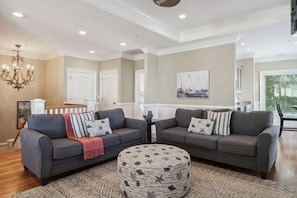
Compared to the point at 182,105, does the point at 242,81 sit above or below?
above

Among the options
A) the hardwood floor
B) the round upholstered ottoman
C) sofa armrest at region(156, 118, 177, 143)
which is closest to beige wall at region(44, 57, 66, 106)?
the hardwood floor

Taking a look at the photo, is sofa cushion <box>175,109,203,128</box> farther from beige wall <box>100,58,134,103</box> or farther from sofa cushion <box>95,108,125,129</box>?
beige wall <box>100,58,134,103</box>

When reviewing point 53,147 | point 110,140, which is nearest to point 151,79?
point 110,140

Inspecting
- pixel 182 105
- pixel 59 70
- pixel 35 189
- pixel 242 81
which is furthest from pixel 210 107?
pixel 59 70

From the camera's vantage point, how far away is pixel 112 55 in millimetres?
6879

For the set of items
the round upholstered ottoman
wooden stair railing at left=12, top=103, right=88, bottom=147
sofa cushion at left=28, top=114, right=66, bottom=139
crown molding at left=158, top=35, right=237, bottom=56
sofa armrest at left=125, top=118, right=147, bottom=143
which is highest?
crown molding at left=158, top=35, right=237, bottom=56

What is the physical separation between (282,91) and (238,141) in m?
6.01

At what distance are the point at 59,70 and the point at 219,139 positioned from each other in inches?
219

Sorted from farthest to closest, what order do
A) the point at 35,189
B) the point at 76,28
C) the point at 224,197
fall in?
the point at 76,28 < the point at 35,189 < the point at 224,197

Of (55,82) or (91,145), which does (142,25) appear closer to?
(91,145)

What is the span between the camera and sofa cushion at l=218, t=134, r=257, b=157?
115 inches

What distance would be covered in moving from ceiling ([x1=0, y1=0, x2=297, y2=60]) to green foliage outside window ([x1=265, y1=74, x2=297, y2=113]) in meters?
1.78

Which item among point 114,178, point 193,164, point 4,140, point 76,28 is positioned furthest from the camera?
point 4,140

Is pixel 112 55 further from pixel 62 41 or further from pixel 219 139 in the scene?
pixel 219 139
